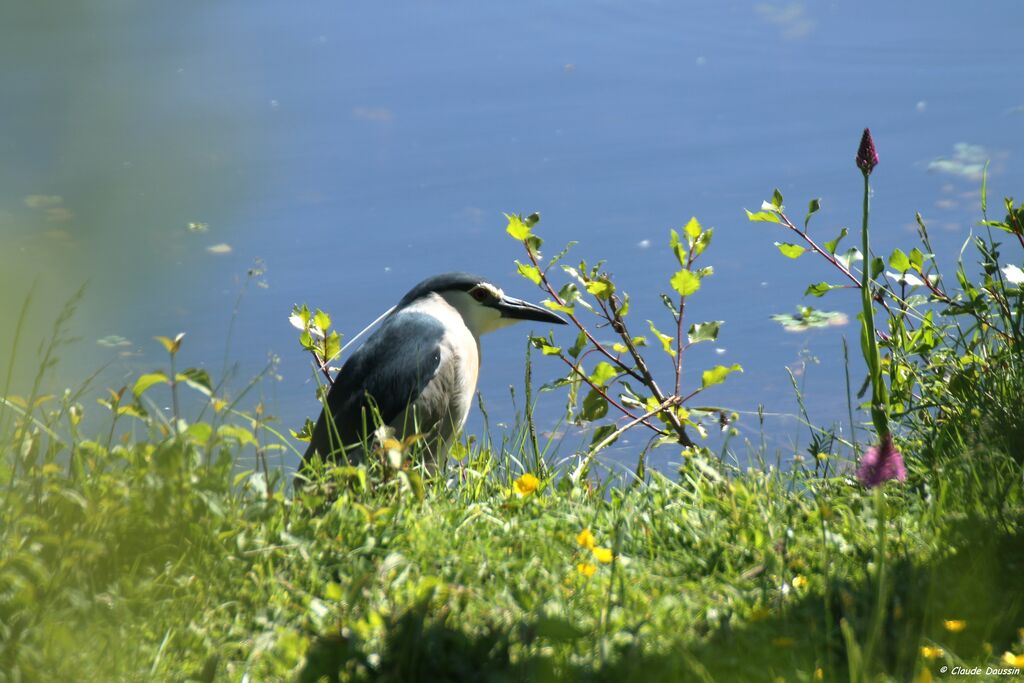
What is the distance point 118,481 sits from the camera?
2152 millimetres

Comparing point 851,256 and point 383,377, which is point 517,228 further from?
point 851,256

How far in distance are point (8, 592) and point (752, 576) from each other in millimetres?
1364

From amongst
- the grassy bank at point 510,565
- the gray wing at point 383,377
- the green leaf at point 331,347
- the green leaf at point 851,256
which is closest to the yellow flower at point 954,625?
the grassy bank at point 510,565

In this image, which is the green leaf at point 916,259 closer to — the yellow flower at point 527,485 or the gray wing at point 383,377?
the yellow flower at point 527,485

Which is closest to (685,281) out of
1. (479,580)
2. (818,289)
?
(818,289)

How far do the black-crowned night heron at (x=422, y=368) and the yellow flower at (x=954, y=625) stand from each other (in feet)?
5.38

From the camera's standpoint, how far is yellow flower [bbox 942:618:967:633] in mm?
1844

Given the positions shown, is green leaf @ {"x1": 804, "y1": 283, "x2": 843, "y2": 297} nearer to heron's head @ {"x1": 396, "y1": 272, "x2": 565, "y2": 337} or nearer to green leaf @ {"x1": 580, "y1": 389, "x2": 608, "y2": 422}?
green leaf @ {"x1": 580, "y1": 389, "x2": 608, "y2": 422}

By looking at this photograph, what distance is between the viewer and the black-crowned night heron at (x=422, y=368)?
11.1 feet

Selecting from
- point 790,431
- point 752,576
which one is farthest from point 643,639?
point 790,431

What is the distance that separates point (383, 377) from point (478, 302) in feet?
2.63

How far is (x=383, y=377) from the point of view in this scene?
3.50m

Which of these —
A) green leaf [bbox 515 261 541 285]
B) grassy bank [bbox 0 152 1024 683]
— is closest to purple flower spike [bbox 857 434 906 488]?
grassy bank [bbox 0 152 1024 683]

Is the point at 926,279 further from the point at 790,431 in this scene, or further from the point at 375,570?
the point at 375,570
